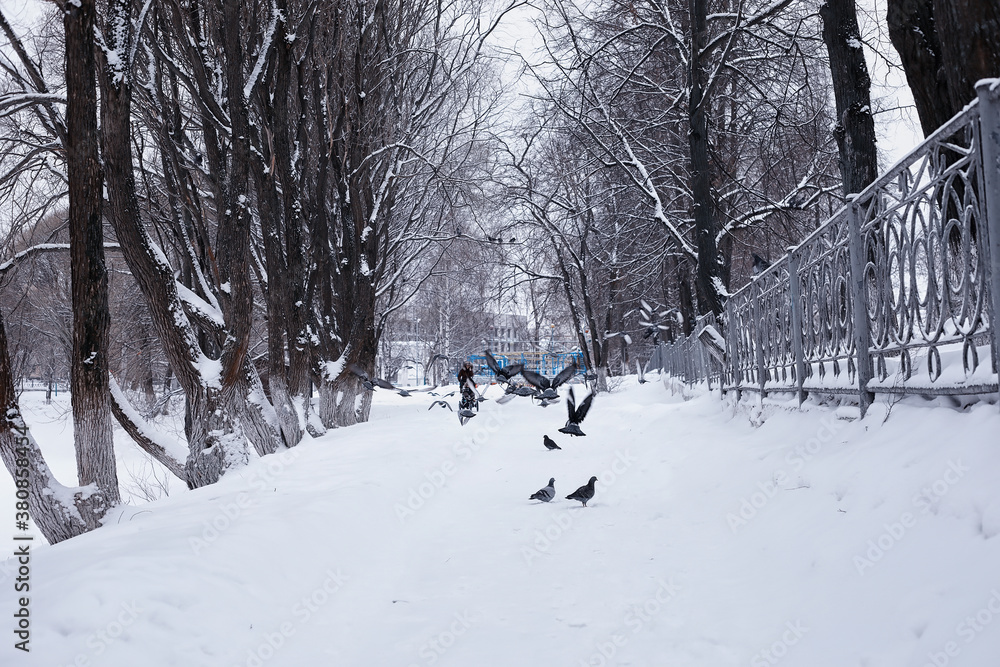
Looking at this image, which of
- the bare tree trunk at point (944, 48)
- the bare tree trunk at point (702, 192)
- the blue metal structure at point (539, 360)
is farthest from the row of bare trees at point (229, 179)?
the blue metal structure at point (539, 360)

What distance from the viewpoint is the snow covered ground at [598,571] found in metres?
2.64

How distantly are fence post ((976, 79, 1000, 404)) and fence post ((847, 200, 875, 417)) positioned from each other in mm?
1497

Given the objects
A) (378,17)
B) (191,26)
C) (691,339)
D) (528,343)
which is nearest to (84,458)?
(191,26)

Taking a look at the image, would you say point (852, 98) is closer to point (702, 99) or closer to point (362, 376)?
point (702, 99)

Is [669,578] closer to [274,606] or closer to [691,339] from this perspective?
[274,606]

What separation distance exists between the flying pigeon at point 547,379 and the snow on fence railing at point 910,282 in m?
5.44

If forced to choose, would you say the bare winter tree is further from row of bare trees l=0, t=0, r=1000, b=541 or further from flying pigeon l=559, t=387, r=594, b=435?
flying pigeon l=559, t=387, r=594, b=435

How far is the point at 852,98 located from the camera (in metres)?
7.39

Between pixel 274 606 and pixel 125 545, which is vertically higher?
pixel 125 545

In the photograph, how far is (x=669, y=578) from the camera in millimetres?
3754

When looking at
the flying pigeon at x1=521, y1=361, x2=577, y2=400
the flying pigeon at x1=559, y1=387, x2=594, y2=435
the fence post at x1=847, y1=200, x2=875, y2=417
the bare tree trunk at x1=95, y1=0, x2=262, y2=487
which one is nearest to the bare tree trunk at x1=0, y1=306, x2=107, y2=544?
the bare tree trunk at x1=95, y1=0, x2=262, y2=487

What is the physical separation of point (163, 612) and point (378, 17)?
13925mm

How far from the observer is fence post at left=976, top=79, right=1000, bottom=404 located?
2.95 metres

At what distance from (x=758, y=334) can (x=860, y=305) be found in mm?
3184
